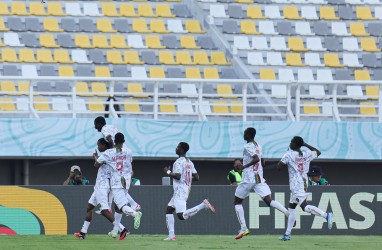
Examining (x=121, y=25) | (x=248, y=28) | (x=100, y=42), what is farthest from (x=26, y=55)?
(x=248, y=28)

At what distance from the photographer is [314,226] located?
78.8ft

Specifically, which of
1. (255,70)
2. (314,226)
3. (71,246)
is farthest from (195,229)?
(255,70)

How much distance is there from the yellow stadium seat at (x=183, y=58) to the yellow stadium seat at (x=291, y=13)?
3.92 metres

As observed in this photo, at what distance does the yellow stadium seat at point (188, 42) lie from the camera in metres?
31.2

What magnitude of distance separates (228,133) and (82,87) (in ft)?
14.1

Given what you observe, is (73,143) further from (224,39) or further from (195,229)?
(224,39)

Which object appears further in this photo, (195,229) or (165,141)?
(165,141)

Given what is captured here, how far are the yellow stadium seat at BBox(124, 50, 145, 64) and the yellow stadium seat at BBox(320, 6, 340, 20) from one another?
19.8ft

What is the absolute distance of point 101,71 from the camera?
2984cm

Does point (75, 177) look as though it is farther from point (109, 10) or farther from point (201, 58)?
point (109, 10)

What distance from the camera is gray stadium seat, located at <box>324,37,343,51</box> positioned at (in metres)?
32.6

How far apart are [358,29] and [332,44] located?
1335 millimetres

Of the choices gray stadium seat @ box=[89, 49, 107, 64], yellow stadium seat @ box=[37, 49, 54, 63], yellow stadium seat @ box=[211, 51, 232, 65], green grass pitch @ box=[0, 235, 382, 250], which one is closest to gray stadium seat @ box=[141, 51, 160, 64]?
gray stadium seat @ box=[89, 49, 107, 64]

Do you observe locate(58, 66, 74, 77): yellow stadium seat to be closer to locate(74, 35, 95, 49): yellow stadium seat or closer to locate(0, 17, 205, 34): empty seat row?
locate(74, 35, 95, 49): yellow stadium seat
